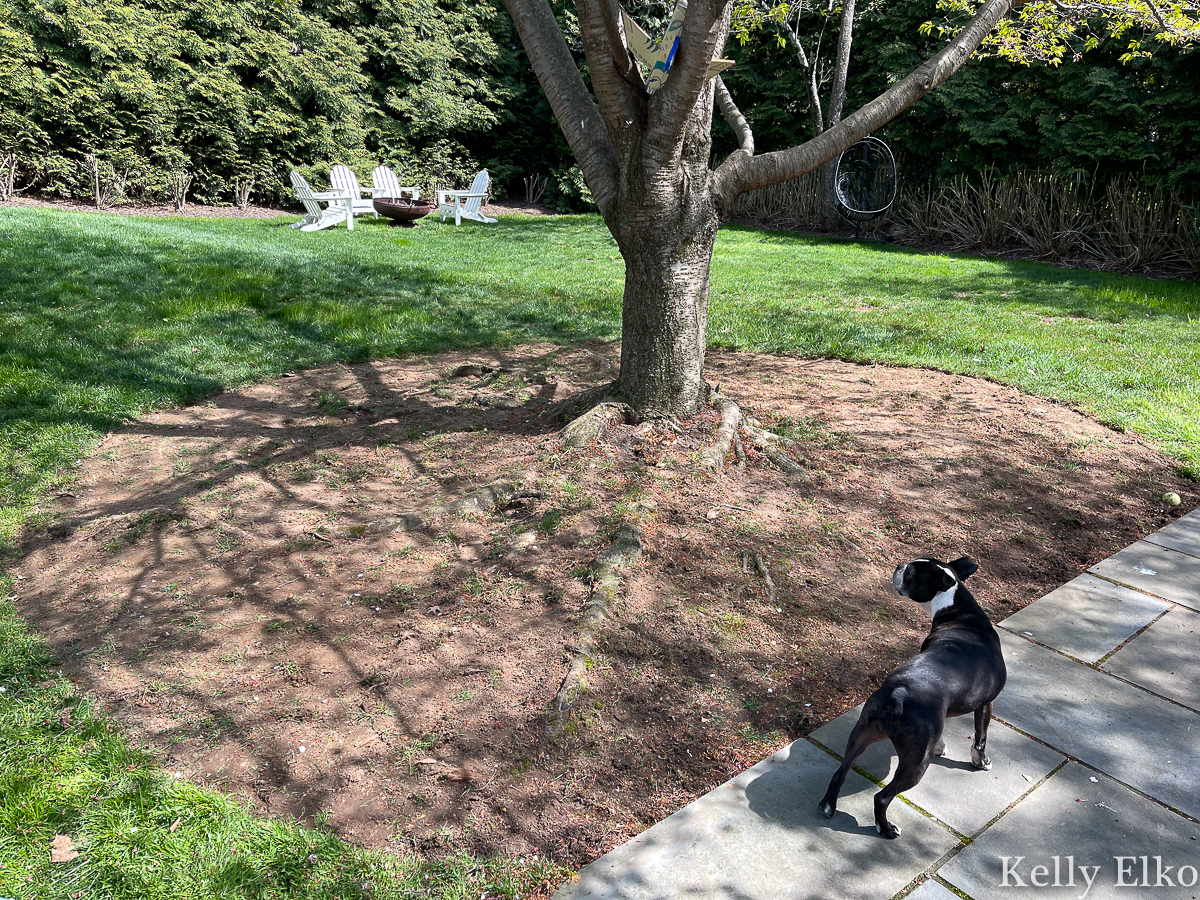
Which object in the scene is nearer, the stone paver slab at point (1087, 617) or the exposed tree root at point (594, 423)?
the stone paver slab at point (1087, 617)

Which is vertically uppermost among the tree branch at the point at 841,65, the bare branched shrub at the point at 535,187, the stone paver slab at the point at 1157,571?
the tree branch at the point at 841,65

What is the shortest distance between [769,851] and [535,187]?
22453 millimetres

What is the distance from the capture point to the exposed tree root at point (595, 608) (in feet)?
8.71

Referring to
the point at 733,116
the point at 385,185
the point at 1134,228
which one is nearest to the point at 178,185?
the point at 385,185

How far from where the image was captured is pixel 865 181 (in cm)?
1541

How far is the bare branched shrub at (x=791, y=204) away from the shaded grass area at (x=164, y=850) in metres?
16.2

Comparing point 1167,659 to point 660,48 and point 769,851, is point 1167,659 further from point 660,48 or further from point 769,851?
point 660,48

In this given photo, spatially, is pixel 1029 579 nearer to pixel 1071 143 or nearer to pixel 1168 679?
pixel 1168 679

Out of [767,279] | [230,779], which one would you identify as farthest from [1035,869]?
[767,279]

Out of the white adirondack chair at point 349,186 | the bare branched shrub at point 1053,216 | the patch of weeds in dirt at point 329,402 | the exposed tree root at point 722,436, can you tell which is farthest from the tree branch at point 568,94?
the white adirondack chair at point 349,186

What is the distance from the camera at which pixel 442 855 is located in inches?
84.0

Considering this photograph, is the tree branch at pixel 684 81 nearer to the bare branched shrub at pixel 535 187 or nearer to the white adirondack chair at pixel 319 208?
the white adirondack chair at pixel 319 208

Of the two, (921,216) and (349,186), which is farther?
(349,186)

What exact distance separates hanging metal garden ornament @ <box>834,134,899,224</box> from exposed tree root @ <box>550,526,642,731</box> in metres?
13.4
